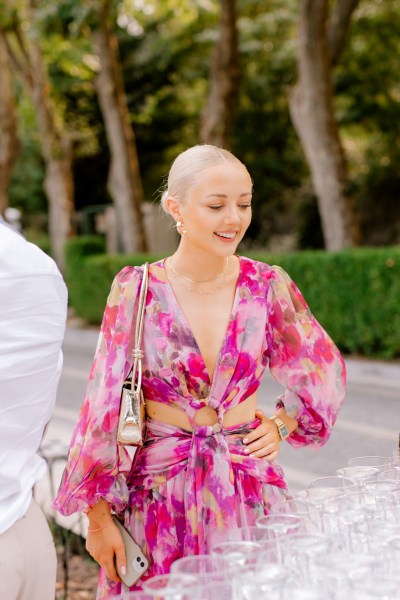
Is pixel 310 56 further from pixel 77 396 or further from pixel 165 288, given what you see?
pixel 165 288

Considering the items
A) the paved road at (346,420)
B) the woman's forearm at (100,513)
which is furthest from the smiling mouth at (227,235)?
the paved road at (346,420)

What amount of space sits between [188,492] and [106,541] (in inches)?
10.5

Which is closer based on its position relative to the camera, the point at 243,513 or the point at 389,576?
the point at 389,576

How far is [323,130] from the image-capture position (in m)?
15.2

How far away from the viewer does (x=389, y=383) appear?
474 inches

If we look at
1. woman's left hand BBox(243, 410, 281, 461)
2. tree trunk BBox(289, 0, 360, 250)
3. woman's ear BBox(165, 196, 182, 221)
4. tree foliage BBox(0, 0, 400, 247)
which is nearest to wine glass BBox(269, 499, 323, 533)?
woman's left hand BBox(243, 410, 281, 461)

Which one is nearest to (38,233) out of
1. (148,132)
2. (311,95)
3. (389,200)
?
(148,132)

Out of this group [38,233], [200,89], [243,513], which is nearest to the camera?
[243,513]

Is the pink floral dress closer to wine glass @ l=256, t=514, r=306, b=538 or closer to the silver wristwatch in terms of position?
the silver wristwatch

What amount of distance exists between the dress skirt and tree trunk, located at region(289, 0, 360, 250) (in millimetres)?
12668

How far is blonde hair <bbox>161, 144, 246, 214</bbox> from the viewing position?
2.76 metres

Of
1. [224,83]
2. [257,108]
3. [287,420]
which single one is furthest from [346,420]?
[257,108]

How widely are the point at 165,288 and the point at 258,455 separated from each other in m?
0.55

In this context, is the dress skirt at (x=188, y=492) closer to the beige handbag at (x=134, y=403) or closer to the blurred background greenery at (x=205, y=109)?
the beige handbag at (x=134, y=403)
